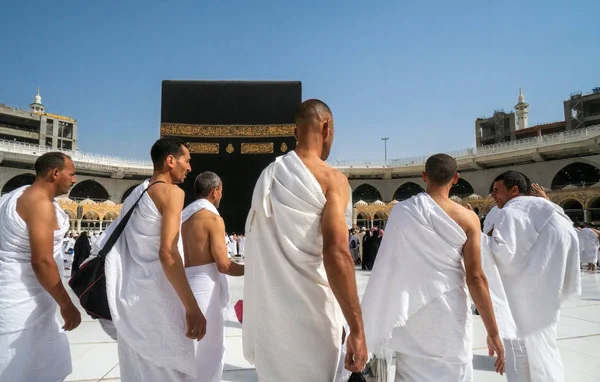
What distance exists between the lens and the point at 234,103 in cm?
1308

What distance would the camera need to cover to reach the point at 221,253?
1622 mm

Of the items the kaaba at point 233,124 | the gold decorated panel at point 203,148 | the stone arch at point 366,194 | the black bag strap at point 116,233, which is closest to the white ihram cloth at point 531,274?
the black bag strap at point 116,233

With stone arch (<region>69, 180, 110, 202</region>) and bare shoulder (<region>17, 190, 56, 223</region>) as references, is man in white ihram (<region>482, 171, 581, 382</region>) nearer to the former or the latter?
bare shoulder (<region>17, 190, 56, 223</region>)

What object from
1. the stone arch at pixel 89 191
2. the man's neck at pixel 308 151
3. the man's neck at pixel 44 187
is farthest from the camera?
the stone arch at pixel 89 191

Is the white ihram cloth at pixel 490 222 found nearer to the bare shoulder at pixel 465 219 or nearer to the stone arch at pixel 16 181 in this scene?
the bare shoulder at pixel 465 219

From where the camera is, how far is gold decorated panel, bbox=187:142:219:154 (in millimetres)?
13211

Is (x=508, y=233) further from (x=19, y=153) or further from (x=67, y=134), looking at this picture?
(x=67, y=134)

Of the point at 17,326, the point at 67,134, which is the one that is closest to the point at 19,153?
the point at 67,134

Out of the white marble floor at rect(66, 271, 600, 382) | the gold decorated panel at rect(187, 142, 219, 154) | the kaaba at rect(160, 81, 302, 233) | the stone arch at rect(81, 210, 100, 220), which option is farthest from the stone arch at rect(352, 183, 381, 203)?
the white marble floor at rect(66, 271, 600, 382)

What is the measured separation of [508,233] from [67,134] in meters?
45.3

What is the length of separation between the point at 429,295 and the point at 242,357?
151 cm

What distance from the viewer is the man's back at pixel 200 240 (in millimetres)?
1676

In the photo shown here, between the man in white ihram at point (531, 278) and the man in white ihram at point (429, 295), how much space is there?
13.2 inches

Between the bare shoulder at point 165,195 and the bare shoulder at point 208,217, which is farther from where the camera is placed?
the bare shoulder at point 208,217
